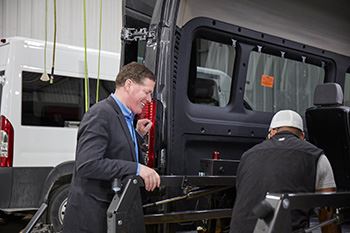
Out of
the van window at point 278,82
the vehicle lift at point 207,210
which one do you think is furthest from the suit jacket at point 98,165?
the van window at point 278,82

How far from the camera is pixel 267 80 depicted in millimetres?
4727

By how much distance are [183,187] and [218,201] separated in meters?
0.62

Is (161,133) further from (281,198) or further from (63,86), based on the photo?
(63,86)

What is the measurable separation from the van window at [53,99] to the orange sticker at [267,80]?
292cm

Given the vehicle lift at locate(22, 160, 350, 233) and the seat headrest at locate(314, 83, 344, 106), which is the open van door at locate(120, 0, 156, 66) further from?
the seat headrest at locate(314, 83, 344, 106)

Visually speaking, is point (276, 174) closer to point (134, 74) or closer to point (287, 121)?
point (287, 121)

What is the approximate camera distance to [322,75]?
5047 millimetres

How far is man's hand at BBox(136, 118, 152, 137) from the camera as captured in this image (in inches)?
130

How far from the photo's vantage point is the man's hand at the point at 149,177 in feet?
9.27

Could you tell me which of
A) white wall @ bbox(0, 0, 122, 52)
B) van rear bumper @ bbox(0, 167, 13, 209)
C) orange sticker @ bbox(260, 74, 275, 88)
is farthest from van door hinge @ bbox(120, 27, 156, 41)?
white wall @ bbox(0, 0, 122, 52)

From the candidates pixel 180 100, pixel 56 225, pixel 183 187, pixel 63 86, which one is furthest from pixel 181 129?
pixel 63 86

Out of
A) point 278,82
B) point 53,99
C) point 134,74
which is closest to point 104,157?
point 134,74

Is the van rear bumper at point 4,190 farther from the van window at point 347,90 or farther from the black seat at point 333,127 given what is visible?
the van window at point 347,90

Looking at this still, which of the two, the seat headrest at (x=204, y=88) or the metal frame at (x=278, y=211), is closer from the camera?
the metal frame at (x=278, y=211)
